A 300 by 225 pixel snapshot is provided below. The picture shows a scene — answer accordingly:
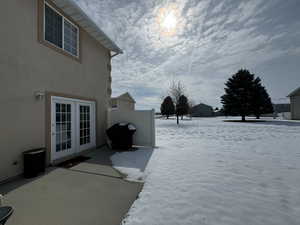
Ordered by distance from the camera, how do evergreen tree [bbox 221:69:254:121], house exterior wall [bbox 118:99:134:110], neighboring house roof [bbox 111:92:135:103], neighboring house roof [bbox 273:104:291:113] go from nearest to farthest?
house exterior wall [bbox 118:99:134:110], evergreen tree [bbox 221:69:254:121], neighboring house roof [bbox 111:92:135:103], neighboring house roof [bbox 273:104:291:113]

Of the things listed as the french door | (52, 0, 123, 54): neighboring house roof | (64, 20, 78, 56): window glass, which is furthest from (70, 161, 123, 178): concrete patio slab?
(52, 0, 123, 54): neighboring house roof

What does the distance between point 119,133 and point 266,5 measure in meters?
8.07

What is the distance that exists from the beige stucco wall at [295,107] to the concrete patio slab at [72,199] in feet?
102

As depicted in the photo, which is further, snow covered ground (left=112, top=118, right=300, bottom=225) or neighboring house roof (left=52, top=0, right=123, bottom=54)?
neighboring house roof (left=52, top=0, right=123, bottom=54)

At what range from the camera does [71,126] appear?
208 inches

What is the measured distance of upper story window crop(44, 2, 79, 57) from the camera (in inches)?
173

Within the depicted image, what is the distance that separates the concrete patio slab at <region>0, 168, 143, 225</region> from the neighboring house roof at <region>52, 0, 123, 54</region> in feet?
17.5

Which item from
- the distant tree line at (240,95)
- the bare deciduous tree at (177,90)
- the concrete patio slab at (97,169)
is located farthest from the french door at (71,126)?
the bare deciduous tree at (177,90)

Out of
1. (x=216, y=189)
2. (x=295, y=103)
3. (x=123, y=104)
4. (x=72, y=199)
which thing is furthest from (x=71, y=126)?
(x=295, y=103)

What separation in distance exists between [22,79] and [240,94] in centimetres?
2690

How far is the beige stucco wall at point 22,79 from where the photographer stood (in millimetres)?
3256

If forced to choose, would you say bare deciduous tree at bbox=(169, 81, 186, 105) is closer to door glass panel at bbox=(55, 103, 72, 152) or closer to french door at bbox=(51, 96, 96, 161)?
french door at bbox=(51, 96, 96, 161)

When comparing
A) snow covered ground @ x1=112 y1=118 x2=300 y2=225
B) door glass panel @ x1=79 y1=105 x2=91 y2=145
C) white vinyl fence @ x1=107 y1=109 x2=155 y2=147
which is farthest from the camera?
white vinyl fence @ x1=107 y1=109 x2=155 y2=147

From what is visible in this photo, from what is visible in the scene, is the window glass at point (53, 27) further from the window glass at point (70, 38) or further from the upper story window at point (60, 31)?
the window glass at point (70, 38)
